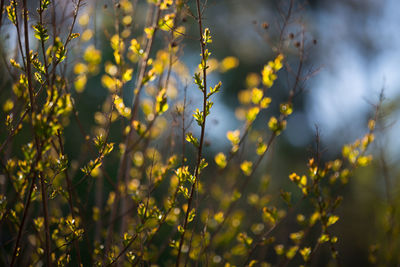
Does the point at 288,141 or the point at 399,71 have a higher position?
the point at 288,141

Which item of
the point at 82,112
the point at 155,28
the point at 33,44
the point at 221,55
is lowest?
the point at 155,28

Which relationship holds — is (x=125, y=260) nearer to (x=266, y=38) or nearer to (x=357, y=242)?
(x=266, y=38)

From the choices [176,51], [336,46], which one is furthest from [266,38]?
[336,46]

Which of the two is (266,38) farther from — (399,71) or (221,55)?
(221,55)

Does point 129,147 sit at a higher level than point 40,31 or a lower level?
higher

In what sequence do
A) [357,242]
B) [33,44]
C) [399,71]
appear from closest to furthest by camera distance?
[33,44] → [399,71] → [357,242]

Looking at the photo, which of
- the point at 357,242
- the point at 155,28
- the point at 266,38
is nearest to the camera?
the point at 155,28

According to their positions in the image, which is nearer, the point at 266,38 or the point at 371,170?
the point at 266,38

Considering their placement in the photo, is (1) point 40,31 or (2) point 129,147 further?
(2) point 129,147

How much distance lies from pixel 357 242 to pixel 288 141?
13.2 feet

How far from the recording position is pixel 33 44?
7.52 ft

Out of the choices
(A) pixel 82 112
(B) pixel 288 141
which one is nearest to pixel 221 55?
(B) pixel 288 141

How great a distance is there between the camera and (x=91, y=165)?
1342 mm

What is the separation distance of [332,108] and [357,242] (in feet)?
11.1
